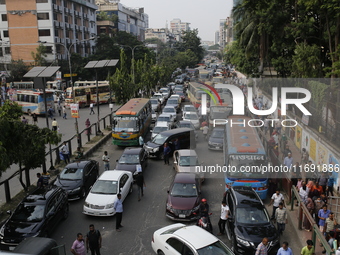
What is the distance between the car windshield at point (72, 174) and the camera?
16109 millimetres

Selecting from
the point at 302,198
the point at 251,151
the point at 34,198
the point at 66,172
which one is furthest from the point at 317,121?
the point at 34,198

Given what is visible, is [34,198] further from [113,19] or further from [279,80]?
[113,19]

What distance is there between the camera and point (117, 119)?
25125mm

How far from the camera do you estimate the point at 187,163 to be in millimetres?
18641

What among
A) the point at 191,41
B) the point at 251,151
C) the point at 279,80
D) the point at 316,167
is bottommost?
the point at 316,167

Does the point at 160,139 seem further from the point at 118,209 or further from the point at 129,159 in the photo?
the point at 118,209

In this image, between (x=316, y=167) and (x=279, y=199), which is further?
(x=316, y=167)

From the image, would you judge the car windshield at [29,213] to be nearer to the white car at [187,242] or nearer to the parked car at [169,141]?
the white car at [187,242]

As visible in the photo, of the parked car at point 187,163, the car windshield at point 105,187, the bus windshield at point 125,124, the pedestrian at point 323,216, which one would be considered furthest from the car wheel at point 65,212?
the bus windshield at point 125,124

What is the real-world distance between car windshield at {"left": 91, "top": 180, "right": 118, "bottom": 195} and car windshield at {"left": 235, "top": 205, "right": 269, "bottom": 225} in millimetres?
5315

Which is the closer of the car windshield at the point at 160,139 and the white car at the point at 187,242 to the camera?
the white car at the point at 187,242

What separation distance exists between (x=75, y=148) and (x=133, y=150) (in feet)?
21.5

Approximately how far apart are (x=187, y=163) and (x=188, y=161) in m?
0.16

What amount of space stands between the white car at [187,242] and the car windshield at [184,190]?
3.36 metres
